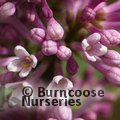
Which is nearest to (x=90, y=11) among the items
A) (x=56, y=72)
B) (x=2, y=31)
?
(x=56, y=72)

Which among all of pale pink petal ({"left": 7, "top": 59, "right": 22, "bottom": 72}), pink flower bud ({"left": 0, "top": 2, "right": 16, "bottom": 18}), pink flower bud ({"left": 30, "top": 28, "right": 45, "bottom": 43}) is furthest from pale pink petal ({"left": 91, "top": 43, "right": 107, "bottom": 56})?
pink flower bud ({"left": 0, "top": 2, "right": 16, "bottom": 18})

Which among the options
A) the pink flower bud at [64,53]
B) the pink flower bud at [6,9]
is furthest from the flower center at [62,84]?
the pink flower bud at [6,9]

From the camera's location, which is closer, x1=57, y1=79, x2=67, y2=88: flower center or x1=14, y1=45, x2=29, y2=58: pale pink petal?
x1=14, y1=45, x2=29, y2=58: pale pink petal

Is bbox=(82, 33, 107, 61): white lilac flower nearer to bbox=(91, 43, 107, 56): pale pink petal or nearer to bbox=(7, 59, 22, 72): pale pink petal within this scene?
bbox=(91, 43, 107, 56): pale pink petal

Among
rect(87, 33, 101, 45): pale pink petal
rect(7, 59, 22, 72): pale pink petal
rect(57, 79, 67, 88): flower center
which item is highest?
rect(87, 33, 101, 45): pale pink petal

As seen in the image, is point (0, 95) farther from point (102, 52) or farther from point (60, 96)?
point (102, 52)

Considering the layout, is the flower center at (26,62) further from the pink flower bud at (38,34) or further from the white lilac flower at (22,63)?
the pink flower bud at (38,34)

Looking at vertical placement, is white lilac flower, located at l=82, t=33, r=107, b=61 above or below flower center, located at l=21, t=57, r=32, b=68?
above

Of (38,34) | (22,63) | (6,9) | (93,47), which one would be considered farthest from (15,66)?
(93,47)
